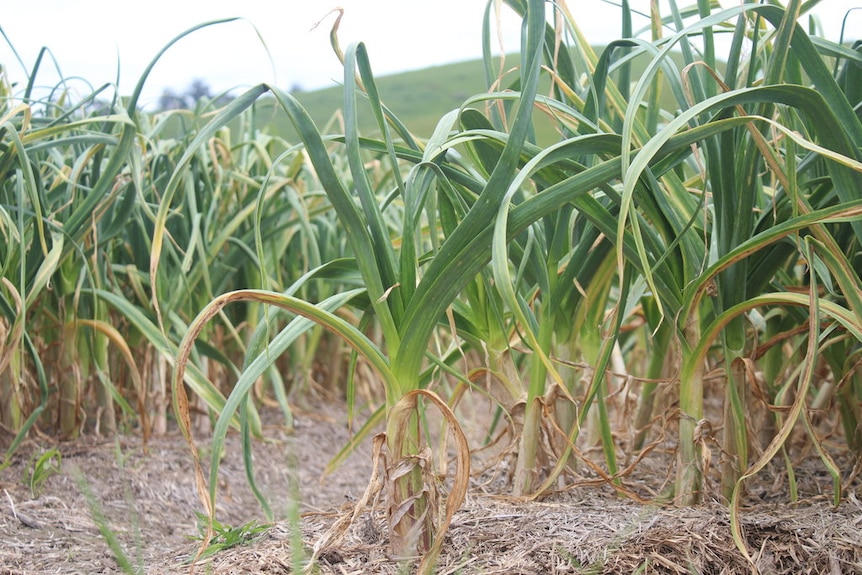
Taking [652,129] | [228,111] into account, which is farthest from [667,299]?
[228,111]

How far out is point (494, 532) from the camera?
2.81ft

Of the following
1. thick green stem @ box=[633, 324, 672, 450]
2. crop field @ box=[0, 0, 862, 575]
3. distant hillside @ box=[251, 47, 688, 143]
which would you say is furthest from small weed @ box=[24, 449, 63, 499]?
distant hillside @ box=[251, 47, 688, 143]

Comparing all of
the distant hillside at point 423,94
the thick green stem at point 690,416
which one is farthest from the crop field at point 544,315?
the distant hillside at point 423,94

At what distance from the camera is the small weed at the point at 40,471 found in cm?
123

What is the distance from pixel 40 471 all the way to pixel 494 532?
783 mm

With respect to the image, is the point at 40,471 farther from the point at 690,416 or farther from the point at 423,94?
the point at 423,94

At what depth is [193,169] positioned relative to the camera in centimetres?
164

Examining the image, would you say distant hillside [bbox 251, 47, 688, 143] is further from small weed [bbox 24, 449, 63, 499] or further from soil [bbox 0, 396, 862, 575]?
soil [bbox 0, 396, 862, 575]

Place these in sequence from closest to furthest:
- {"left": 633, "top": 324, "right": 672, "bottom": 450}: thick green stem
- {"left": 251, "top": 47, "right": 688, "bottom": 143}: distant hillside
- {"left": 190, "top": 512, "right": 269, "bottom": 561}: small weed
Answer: {"left": 190, "top": 512, "right": 269, "bottom": 561}: small weed < {"left": 633, "top": 324, "right": 672, "bottom": 450}: thick green stem < {"left": 251, "top": 47, "right": 688, "bottom": 143}: distant hillside

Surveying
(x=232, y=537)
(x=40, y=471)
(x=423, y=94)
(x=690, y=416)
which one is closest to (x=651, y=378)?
(x=690, y=416)

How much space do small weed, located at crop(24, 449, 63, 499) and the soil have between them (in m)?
0.01

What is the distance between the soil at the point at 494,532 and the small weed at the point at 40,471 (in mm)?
11

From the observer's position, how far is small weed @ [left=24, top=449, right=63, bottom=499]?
1229 mm

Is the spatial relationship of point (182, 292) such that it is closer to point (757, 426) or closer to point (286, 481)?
point (286, 481)
